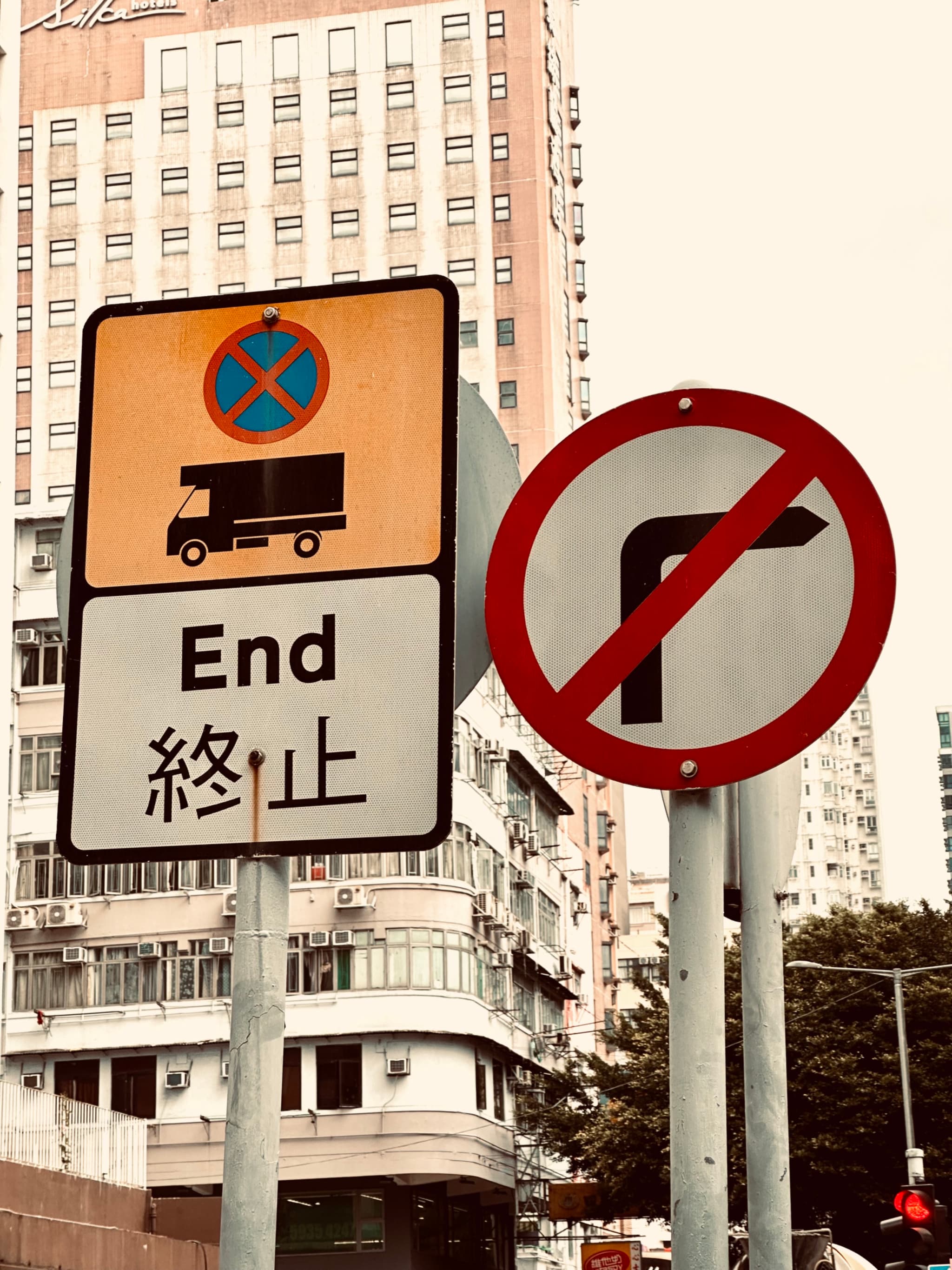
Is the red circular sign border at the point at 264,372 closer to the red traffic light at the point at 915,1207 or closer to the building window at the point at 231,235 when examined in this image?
the red traffic light at the point at 915,1207

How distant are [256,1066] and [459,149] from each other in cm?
6418

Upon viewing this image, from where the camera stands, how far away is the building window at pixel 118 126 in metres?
65.9

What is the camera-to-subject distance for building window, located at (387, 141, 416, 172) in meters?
64.1

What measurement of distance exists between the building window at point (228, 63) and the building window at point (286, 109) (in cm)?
165

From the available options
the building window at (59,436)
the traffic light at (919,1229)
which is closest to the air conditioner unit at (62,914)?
the building window at (59,436)

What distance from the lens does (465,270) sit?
63.9 metres

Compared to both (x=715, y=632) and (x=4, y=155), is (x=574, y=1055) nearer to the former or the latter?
(x=4, y=155)

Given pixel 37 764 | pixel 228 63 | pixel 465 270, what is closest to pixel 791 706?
pixel 37 764

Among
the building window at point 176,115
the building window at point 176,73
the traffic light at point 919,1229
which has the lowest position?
the traffic light at point 919,1229

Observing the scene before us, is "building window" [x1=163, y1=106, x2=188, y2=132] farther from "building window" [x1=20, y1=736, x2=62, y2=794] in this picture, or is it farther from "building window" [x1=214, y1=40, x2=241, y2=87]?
"building window" [x1=20, y1=736, x2=62, y2=794]

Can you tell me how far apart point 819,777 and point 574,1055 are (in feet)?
275

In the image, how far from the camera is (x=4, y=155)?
3200cm

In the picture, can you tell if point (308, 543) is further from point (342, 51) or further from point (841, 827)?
point (841, 827)

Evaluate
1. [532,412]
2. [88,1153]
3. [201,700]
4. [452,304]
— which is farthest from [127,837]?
[532,412]
